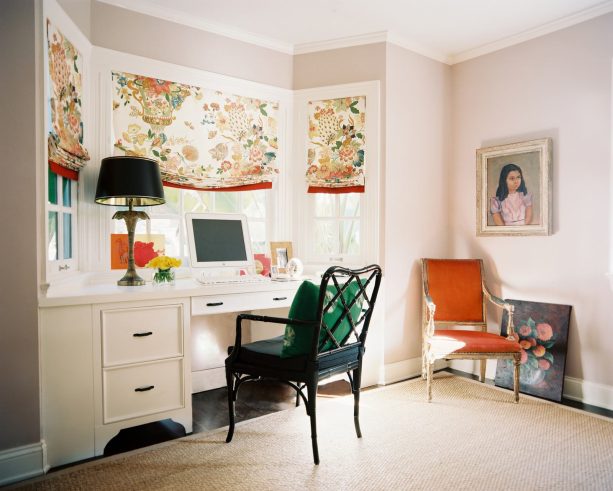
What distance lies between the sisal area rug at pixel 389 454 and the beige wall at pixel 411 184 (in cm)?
77

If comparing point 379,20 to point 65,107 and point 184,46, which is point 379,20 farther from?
point 65,107

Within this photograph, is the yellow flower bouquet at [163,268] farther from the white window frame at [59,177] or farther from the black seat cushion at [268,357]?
the black seat cushion at [268,357]

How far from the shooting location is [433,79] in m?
3.88

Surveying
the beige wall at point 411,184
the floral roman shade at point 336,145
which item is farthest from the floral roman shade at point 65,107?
the beige wall at point 411,184

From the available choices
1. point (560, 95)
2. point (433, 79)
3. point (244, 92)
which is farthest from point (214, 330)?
point (560, 95)

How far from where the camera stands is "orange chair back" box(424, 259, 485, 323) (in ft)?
11.8

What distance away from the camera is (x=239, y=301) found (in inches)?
114

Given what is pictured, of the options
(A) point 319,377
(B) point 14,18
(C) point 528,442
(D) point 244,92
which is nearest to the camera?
(B) point 14,18

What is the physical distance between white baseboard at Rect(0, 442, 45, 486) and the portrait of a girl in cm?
338

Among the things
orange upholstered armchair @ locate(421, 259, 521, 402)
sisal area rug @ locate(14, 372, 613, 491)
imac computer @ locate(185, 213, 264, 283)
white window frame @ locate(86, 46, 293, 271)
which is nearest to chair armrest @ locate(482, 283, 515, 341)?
orange upholstered armchair @ locate(421, 259, 521, 402)

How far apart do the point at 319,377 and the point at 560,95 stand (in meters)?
2.65

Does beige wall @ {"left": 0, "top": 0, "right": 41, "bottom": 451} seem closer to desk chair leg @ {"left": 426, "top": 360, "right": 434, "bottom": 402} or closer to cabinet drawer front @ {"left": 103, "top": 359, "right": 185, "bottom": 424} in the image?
cabinet drawer front @ {"left": 103, "top": 359, "right": 185, "bottom": 424}

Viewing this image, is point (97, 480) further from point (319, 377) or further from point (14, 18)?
point (14, 18)

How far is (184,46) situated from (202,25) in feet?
0.70
